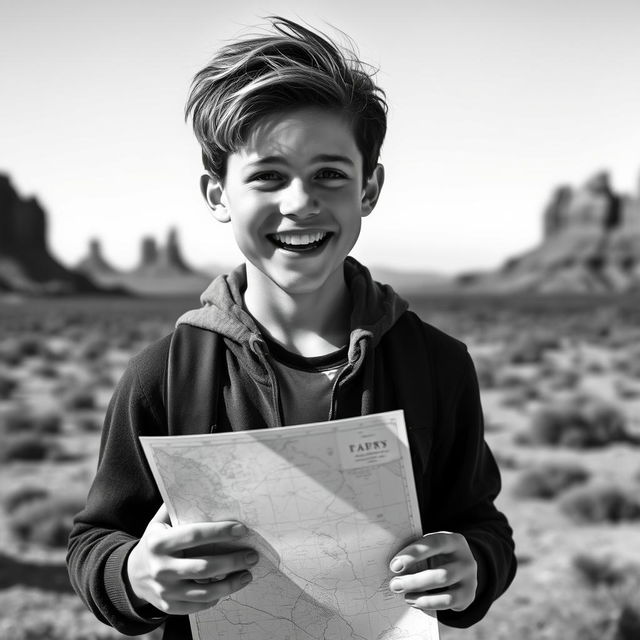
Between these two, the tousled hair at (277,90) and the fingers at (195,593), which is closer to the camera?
the fingers at (195,593)

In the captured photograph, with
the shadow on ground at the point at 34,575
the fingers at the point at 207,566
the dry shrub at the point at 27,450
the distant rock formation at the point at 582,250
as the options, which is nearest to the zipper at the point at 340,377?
the fingers at the point at 207,566

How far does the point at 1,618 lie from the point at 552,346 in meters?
23.3

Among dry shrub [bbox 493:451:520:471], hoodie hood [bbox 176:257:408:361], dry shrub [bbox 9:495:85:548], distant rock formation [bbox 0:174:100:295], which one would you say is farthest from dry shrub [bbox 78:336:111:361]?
distant rock formation [bbox 0:174:100:295]

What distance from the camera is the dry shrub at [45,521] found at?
670 centimetres

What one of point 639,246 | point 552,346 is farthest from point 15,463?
point 639,246

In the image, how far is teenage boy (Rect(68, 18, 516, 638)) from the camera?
1.62 m

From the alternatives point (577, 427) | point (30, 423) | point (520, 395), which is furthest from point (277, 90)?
point (520, 395)

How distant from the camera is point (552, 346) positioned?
26172mm

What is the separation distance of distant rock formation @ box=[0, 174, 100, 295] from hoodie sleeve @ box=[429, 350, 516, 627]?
328ft

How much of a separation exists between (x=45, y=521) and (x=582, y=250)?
126 metres

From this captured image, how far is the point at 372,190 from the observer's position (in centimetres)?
188

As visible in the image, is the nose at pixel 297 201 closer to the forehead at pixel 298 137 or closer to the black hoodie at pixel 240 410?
the forehead at pixel 298 137

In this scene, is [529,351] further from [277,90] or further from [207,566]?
[207,566]

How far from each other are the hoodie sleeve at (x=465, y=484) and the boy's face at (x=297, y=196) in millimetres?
449
